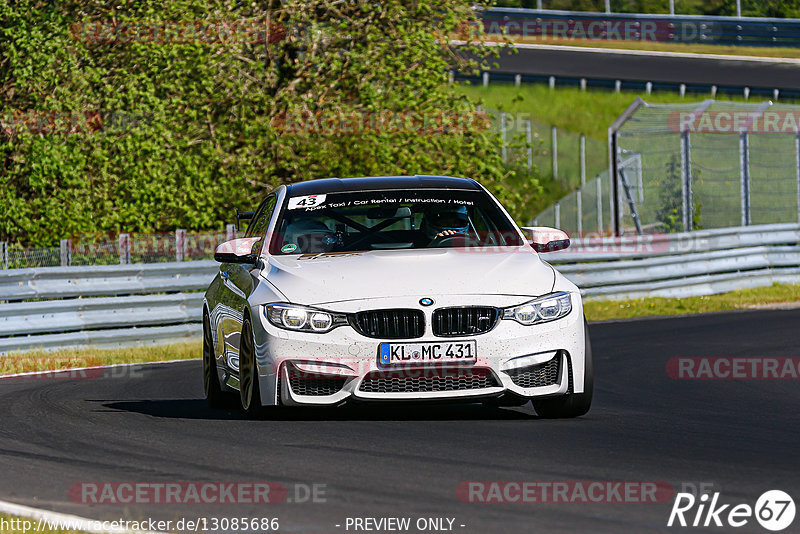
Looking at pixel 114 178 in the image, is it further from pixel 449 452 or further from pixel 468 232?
pixel 449 452

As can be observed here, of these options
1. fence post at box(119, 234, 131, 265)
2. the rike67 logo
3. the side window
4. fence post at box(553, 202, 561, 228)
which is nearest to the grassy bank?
fence post at box(119, 234, 131, 265)

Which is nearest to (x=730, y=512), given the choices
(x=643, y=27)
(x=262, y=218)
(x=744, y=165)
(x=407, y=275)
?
(x=407, y=275)

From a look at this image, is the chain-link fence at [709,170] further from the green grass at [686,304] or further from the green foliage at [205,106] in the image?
the green foliage at [205,106]

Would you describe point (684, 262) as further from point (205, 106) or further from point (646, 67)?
point (646, 67)

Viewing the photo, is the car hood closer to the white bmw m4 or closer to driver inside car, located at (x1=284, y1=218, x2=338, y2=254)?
the white bmw m4

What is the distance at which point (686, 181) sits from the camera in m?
23.9

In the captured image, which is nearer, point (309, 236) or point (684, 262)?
point (309, 236)

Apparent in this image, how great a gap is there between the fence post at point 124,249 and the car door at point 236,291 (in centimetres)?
802

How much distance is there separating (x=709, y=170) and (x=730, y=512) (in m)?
20.0

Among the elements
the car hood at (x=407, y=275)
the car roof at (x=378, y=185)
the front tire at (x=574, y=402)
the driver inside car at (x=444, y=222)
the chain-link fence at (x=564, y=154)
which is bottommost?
the chain-link fence at (x=564, y=154)

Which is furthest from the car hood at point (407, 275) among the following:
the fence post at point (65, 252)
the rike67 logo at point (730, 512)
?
the fence post at point (65, 252)

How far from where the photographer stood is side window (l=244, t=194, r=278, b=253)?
1051 centimetres

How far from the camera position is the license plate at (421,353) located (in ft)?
27.9

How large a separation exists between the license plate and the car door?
1097 mm
